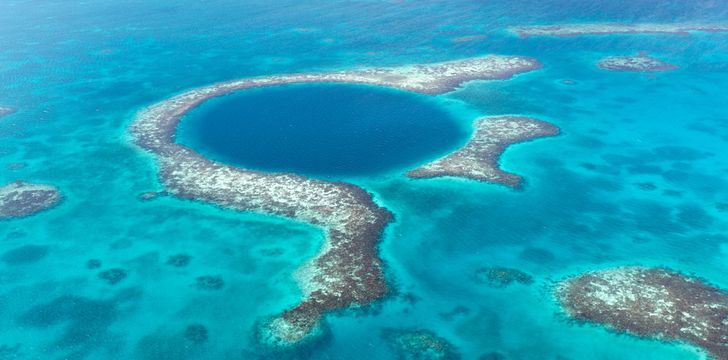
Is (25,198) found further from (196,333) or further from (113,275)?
(196,333)

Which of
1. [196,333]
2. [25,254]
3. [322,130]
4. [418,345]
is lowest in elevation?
[418,345]

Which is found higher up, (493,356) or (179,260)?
(179,260)

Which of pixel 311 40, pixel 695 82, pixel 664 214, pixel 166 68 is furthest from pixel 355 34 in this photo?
pixel 664 214

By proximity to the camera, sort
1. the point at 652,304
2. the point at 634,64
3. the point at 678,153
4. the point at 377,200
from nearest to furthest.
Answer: the point at 652,304 → the point at 377,200 → the point at 678,153 → the point at 634,64

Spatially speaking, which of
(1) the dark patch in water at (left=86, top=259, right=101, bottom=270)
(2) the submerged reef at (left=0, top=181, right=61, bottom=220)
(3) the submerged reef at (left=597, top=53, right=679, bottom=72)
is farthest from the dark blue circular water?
(3) the submerged reef at (left=597, top=53, right=679, bottom=72)

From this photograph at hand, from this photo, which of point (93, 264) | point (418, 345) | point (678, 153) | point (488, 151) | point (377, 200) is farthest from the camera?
point (678, 153)

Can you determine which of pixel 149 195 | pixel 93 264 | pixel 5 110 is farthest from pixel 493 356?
pixel 5 110

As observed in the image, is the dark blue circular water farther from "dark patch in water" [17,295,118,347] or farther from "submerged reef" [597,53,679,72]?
"submerged reef" [597,53,679,72]
